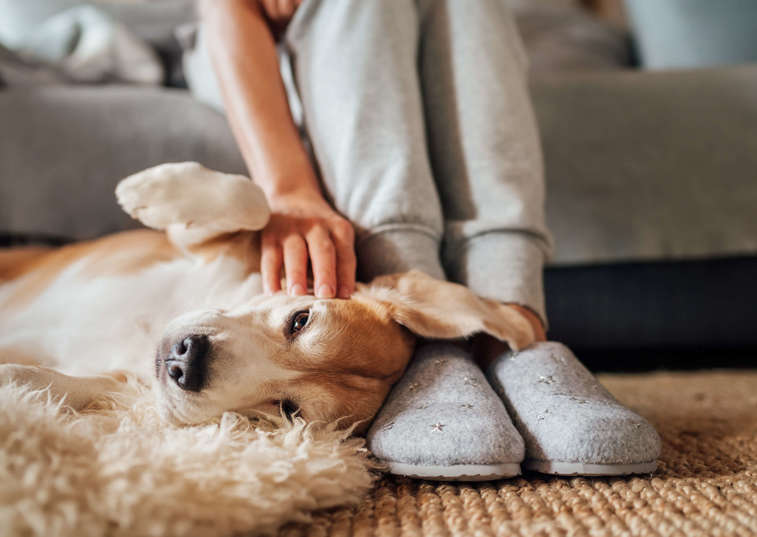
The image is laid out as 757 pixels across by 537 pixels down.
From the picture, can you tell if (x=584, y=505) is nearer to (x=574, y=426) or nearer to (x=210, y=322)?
(x=574, y=426)

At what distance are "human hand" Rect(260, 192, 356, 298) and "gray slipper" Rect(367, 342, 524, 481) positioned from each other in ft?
0.70

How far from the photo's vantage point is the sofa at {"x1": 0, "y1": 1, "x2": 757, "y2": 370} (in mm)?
1486

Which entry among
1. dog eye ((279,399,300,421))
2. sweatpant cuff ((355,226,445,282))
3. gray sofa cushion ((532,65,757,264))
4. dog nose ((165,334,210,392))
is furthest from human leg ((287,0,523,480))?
gray sofa cushion ((532,65,757,264))

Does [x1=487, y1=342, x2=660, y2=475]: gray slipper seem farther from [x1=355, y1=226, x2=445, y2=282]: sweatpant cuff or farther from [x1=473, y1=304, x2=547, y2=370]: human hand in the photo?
[x1=355, y1=226, x2=445, y2=282]: sweatpant cuff

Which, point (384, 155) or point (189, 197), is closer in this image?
point (189, 197)

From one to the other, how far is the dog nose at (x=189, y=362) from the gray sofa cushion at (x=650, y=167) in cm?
105

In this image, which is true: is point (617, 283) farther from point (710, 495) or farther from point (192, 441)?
point (192, 441)

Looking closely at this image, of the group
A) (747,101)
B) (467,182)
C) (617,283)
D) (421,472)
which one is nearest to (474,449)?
(421,472)

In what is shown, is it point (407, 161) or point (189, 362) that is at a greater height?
point (407, 161)

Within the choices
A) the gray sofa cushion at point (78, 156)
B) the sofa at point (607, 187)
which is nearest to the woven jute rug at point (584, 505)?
the sofa at point (607, 187)

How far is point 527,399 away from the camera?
859 mm

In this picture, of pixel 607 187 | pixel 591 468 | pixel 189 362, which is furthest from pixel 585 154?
pixel 189 362

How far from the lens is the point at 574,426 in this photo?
75 cm

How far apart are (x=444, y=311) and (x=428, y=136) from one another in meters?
0.45
